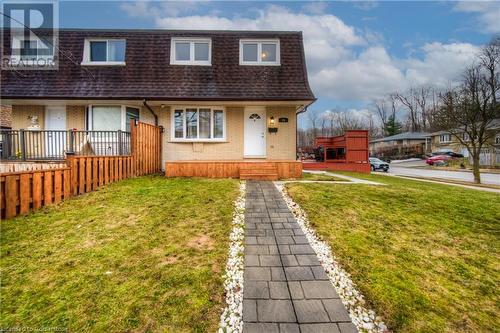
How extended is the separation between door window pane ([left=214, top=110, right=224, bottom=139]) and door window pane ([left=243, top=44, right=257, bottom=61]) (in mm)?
3259

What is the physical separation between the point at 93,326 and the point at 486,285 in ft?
15.6

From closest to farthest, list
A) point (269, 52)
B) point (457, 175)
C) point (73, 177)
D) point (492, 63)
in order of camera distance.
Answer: point (73, 177) < point (269, 52) < point (492, 63) < point (457, 175)

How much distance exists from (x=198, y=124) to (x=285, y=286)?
33.5ft

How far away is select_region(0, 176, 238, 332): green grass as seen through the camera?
246 cm

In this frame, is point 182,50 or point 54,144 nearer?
point 54,144

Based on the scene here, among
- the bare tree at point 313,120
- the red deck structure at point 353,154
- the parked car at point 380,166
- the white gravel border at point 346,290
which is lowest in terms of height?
the white gravel border at point 346,290

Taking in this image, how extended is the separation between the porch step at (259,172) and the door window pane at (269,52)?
6.16 meters

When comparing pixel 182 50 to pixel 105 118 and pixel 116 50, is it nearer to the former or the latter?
pixel 116 50

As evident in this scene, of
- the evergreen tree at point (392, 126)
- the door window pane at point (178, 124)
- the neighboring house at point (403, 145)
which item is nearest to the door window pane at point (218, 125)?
the door window pane at point (178, 124)

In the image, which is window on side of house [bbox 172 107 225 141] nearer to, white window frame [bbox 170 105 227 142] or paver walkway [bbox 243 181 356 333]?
white window frame [bbox 170 105 227 142]

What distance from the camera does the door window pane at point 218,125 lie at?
12.2 m

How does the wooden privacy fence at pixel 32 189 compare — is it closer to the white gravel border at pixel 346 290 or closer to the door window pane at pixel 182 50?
the white gravel border at pixel 346 290

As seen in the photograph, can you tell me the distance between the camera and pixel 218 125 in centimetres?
1220

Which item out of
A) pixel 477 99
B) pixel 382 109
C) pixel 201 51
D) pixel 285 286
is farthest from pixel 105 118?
pixel 382 109
